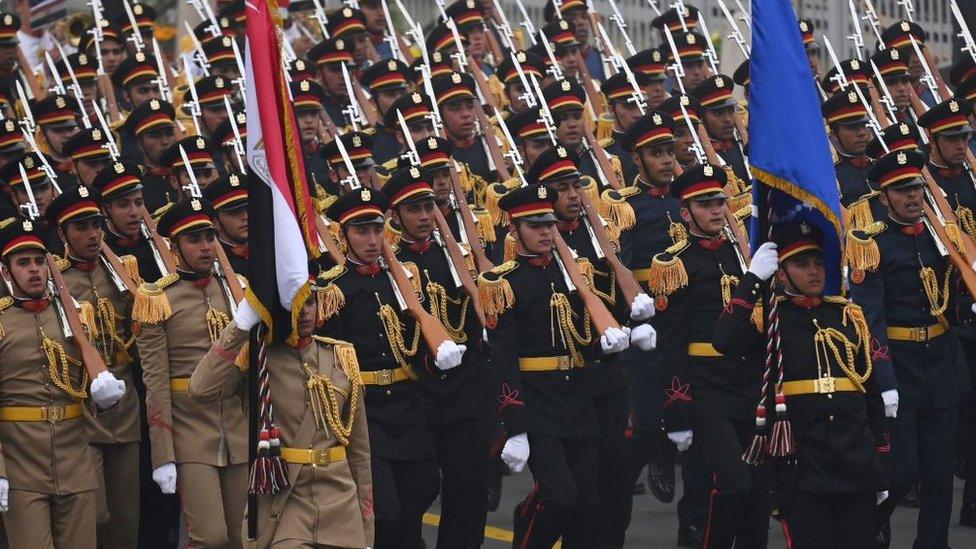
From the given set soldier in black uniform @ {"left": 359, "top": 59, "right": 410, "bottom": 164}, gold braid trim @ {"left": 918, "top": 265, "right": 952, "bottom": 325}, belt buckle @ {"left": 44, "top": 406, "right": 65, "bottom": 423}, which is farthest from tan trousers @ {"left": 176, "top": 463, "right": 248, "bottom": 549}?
soldier in black uniform @ {"left": 359, "top": 59, "right": 410, "bottom": 164}

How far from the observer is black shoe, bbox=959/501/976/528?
1318cm

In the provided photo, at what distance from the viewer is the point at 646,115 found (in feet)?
46.2

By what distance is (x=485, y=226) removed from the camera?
535 inches

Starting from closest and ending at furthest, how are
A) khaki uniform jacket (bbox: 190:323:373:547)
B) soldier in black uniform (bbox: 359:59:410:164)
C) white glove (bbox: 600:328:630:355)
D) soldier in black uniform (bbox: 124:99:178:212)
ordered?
khaki uniform jacket (bbox: 190:323:373:547) < white glove (bbox: 600:328:630:355) < soldier in black uniform (bbox: 124:99:178:212) < soldier in black uniform (bbox: 359:59:410:164)

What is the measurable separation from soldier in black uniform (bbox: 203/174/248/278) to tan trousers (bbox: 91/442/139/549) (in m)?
1.17

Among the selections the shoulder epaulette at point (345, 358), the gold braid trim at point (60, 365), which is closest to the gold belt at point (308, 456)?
the shoulder epaulette at point (345, 358)

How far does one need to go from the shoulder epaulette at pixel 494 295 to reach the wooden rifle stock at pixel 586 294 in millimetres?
377

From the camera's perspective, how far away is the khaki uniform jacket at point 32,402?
416 inches

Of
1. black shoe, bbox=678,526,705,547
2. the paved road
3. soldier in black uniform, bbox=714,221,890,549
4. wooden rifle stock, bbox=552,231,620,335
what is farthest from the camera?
the paved road

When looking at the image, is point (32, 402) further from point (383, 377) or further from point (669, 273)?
point (669, 273)

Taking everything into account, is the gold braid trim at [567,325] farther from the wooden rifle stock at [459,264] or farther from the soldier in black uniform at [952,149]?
the soldier in black uniform at [952,149]

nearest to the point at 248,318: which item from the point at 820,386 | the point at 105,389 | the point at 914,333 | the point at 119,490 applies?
the point at 105,389

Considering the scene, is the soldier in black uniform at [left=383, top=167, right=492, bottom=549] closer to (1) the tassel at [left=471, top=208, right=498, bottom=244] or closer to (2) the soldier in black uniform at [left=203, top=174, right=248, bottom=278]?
(2) the soldier in black uniform at [left=203, top=174, right=248, bottom=278]

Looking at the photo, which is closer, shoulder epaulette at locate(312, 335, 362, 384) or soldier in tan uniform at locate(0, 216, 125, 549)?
shoulder epaulette at locate(312, 335, 362, 384)
